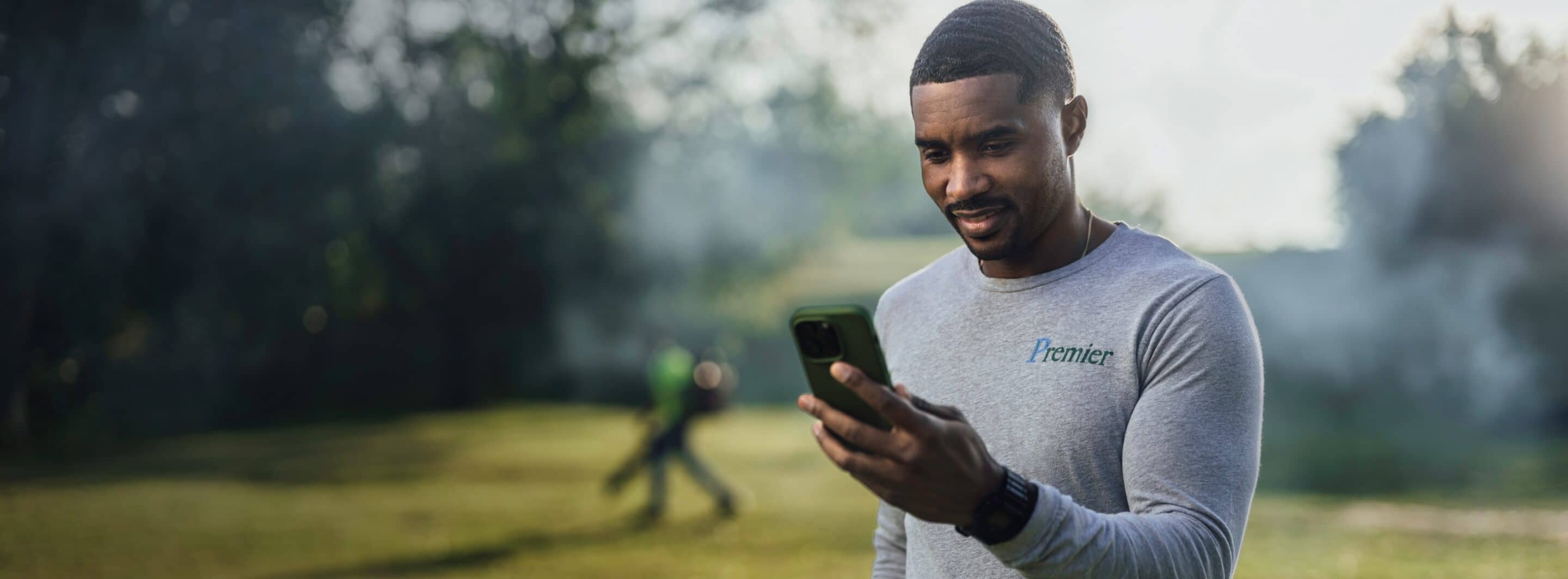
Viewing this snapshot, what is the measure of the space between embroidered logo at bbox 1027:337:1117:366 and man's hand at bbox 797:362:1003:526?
505 mm

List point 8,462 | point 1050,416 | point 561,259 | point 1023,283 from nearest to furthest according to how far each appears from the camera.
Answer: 1. point 1050,416
2. point 1023,283
3. point 8,462
4. point 561,259

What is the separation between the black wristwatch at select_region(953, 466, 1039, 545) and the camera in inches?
60.6

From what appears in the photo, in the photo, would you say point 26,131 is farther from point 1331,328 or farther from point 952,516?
point 1331,328

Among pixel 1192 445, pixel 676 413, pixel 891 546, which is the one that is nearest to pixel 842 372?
pixel 1192 445

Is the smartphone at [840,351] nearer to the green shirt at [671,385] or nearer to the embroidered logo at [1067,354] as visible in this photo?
the embroidered logo at [1067,354]

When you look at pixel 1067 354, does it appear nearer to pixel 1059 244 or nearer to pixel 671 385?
pixel 1059 244

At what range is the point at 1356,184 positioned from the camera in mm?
27391

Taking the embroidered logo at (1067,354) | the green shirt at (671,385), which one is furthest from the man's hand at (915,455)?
the green shirt at (671,385)

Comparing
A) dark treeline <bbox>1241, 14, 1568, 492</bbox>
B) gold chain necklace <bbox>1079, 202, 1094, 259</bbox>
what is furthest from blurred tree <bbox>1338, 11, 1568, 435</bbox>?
gold chain necklace <bbox>1079, 202, 1094, 259</bbox>

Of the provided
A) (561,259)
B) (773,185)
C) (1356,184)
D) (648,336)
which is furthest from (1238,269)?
(561,259)

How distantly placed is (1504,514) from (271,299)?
2115 centimetres

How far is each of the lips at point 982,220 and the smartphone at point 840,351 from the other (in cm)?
53

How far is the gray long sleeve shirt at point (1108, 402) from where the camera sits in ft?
5.57

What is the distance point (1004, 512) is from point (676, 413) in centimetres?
1055
